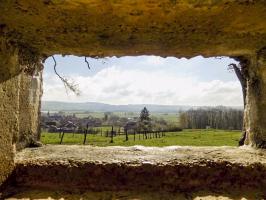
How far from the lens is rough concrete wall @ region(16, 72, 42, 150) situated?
3.07m

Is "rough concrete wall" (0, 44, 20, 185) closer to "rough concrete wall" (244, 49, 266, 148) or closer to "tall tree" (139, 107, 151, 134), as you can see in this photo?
"rough concrete wall" (244, 49, 266, 148)

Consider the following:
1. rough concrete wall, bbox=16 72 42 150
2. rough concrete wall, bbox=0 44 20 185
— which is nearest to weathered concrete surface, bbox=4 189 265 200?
rough concrete wall, bbox=0 44 20 185

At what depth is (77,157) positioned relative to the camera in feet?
8.96

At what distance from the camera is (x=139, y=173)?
8.74 feet

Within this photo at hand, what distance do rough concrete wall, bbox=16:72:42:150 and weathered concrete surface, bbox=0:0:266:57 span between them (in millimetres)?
359

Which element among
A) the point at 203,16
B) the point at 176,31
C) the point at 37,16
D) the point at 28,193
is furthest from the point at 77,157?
the point at 203,16

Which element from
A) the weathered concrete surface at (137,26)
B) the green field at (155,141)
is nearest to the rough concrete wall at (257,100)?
the weathered concrete surface at (137,26)

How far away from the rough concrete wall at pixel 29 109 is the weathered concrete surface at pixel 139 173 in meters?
0.45

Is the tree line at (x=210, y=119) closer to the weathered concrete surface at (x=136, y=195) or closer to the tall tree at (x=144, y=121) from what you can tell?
the tall tree at (x=144, y=121)

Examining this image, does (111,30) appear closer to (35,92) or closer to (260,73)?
(35,92)

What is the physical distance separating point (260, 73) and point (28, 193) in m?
2.56

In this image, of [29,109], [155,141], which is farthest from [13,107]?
[155,141]

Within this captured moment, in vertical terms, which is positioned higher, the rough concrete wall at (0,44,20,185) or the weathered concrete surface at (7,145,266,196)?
the rough concrete wall at (0,44,20,185)

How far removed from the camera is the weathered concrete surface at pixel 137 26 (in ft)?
7.05
